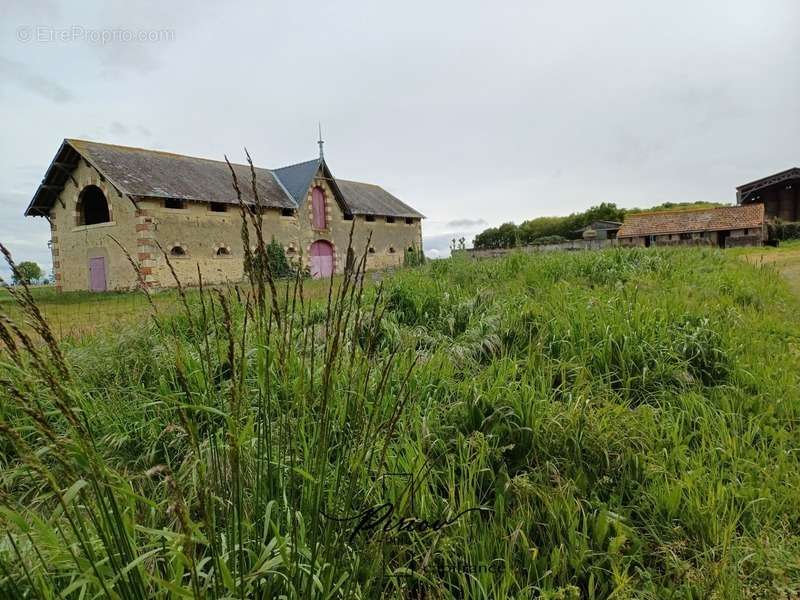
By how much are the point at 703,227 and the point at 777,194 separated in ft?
22.5

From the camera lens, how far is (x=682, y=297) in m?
4.50

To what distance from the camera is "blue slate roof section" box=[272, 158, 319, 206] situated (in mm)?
22250

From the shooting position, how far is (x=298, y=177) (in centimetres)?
2327

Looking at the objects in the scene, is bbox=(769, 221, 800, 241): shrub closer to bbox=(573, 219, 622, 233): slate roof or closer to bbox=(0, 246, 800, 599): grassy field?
bbox=(573, 219, 622, 233): slate roof

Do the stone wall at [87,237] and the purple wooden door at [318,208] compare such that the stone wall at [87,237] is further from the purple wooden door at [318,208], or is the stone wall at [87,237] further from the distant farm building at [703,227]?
the distant farm building at [703,227]

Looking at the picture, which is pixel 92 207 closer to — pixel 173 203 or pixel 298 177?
pixel 173 203

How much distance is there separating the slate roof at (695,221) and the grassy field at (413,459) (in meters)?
25.9

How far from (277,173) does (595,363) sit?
2400 centimetres

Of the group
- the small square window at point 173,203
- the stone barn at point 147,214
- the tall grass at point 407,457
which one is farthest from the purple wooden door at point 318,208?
the tall grass at point 407,457

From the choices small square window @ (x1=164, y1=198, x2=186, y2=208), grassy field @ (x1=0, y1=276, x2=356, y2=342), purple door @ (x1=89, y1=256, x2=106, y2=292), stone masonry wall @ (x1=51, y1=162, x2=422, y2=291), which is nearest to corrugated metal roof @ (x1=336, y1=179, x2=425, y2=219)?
stone masonry wall @ (x1=51, y1=162, x2=422, y2=291)

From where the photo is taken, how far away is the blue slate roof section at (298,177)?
22.2 m

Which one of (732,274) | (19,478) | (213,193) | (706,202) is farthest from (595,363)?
(706,202)

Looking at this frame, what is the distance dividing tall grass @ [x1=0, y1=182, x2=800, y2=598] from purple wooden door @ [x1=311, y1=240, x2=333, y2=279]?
19183mm

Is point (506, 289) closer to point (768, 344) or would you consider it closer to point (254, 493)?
point (768, 344)
